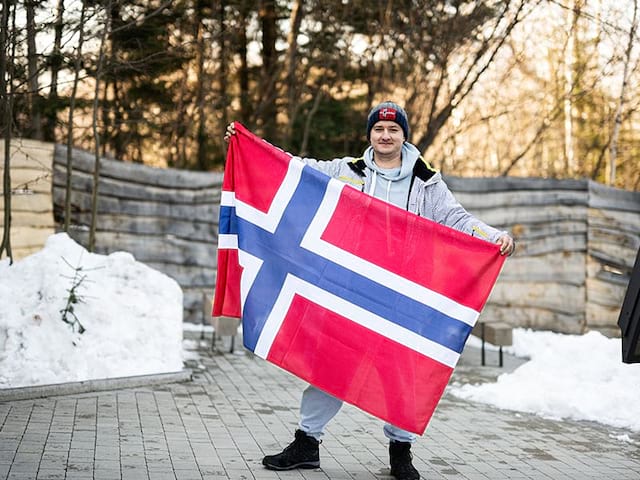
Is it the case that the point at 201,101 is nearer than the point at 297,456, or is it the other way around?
the point at 297,456

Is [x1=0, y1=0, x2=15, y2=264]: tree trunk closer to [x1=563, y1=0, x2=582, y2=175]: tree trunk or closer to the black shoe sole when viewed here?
the black shoe sole

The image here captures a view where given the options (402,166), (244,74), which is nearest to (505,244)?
(402,166)

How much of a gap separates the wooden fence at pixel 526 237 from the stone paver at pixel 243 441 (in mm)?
4153

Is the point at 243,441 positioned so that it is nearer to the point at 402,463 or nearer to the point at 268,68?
the point at 402,463

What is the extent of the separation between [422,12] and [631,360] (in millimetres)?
10627

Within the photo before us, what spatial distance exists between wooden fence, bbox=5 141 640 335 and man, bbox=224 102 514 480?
6907 mm

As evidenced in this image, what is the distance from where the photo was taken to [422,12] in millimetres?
14523

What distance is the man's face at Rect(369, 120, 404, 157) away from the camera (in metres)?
5.09

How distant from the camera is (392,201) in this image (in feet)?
17.1

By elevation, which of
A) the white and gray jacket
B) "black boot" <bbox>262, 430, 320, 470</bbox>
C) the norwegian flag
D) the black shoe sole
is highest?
the white and gray jacket

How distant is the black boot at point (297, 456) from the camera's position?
5113 millimetres

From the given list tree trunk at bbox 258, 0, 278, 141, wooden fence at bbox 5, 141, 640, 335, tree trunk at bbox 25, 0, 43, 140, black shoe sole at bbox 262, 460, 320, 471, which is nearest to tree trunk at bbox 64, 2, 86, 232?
tree trunk at bbox 25, 0, 43, 140

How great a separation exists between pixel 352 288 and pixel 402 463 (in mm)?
991

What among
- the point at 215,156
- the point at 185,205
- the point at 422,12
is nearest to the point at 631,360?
the point at 185,205
